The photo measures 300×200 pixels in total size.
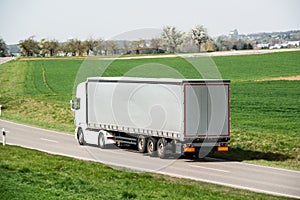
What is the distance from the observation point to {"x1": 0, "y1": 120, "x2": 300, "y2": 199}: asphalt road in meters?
20.9

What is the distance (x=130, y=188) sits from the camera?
55.3ft

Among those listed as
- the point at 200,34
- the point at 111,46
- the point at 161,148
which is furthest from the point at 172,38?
the point at 161,148

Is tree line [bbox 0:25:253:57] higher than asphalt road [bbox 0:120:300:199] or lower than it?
higher

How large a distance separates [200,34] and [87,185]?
131131 mm

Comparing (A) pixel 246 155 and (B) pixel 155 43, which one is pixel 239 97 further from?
(B) pixel 155 43

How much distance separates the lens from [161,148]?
2745 centimetres

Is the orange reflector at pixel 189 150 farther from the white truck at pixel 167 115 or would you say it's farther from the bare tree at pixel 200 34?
the bare tree at pixel 200 34

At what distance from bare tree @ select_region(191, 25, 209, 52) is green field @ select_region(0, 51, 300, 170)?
4238cm

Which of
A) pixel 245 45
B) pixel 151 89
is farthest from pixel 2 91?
pixel 245 45

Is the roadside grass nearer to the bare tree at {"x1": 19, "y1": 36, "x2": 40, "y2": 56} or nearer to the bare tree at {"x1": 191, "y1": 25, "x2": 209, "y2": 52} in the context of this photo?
the bare tree at {"x1": 191, "y1": 25, "x2": 209, "y2": 52}

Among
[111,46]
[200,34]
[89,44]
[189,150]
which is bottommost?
[189,150]

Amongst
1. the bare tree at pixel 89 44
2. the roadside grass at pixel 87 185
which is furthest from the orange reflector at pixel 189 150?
the bare tree at pixel 89 44

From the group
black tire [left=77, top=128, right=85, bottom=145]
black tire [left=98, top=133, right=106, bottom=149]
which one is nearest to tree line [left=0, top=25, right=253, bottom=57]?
black tire [left=77, top=128, right=85, bottom=145]

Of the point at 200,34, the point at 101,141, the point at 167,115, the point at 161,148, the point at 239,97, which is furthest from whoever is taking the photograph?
the point at 200,34
